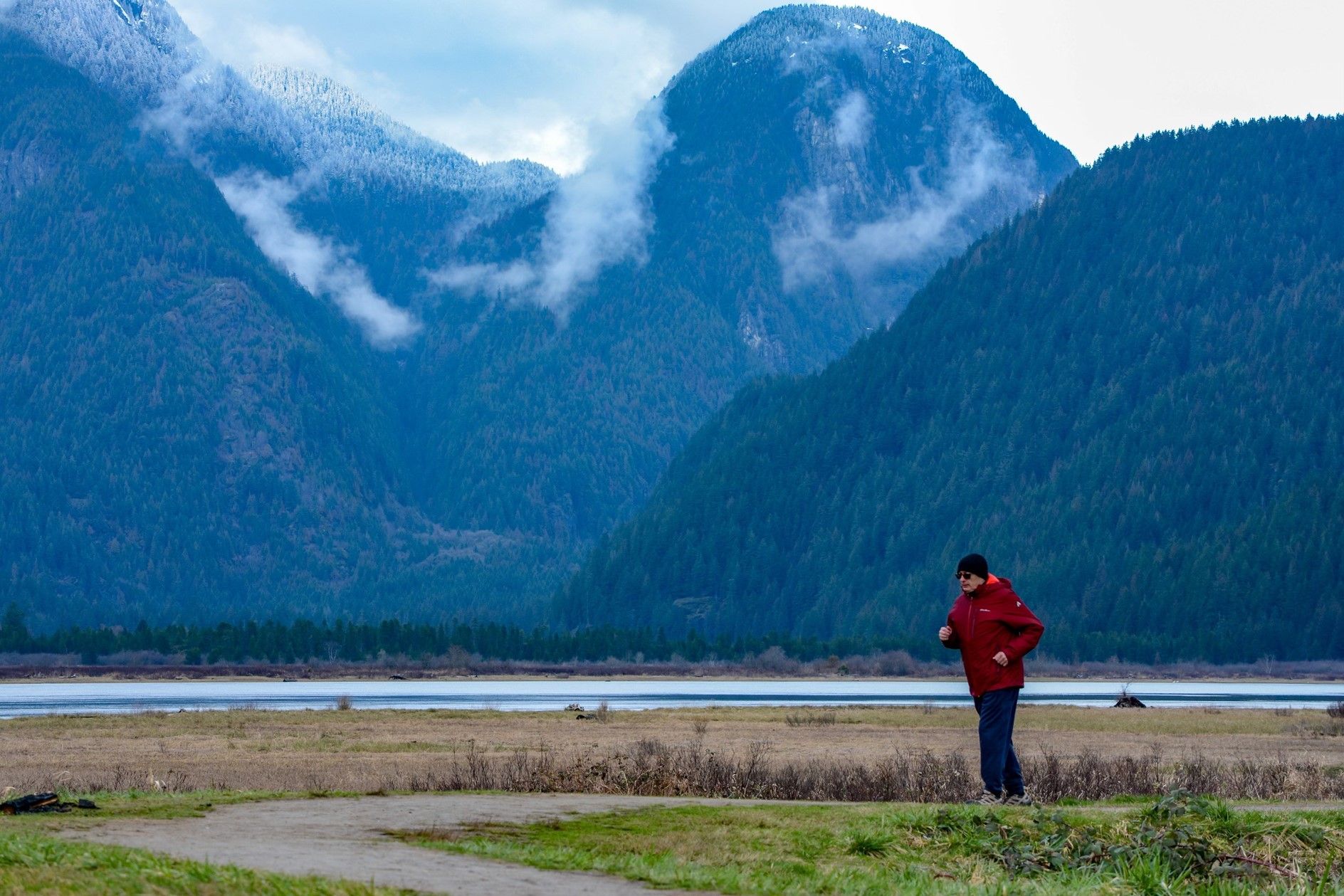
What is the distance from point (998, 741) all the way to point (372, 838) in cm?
874

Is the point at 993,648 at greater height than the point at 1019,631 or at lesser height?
lesser

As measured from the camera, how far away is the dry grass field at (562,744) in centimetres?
3472

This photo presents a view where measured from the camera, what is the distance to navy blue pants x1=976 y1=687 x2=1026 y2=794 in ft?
82.0

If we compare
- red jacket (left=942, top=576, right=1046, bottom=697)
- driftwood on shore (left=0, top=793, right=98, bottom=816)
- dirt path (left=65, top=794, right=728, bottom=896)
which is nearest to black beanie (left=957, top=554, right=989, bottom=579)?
red jacket (left=942, top=576, right=1046, bottom=697)

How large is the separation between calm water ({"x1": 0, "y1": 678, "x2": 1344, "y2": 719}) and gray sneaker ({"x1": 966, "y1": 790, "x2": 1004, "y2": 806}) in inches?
2302

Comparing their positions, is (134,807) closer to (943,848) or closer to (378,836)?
(378,836)

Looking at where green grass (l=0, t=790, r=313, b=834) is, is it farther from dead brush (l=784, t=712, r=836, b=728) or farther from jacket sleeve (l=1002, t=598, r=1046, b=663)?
dead brush (l=784, t=712, r=836, b=728)

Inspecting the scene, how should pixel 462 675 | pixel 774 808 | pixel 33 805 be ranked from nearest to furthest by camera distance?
pixel 33 805
pixel 774 808
pixel 462 675

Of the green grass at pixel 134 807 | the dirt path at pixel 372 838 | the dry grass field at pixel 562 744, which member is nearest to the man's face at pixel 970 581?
the dirt path at pixel 372 838

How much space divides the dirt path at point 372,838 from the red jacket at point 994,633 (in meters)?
4.31

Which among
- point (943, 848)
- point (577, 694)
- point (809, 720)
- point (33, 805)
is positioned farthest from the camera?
point (577, 694)

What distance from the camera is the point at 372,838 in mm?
21438

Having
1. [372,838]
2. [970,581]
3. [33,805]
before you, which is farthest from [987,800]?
[33,805]

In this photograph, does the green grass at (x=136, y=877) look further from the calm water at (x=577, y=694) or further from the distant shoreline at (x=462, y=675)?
the distant shoreline at (x=462, y=675)
